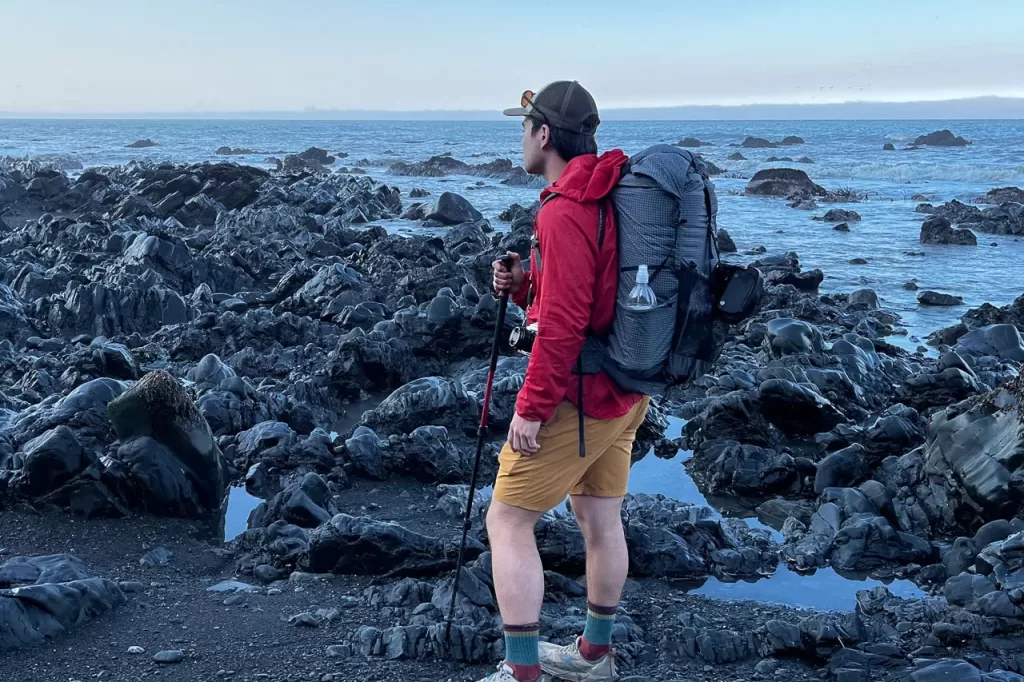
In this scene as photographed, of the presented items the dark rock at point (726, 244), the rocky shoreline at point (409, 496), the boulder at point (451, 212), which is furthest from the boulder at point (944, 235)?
the boulder at point (451, 212)

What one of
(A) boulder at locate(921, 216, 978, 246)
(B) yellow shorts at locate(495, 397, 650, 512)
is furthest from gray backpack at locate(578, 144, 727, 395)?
(A) boulder at locate(921, 216, 978, 246)

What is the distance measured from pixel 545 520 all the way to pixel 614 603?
1244 millimetres

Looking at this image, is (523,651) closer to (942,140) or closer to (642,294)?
(642,294)

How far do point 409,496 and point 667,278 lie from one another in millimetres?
3332

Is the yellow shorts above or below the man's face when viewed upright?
below

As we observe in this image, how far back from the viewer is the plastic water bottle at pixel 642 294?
296cm

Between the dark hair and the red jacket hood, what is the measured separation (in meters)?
0.10

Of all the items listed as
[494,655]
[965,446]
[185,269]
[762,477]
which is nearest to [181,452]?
[494,655]

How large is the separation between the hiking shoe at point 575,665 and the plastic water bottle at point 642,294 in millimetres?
1427

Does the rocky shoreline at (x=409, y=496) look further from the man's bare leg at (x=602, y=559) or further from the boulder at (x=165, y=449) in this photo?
the man's bare leg at (x=602, y=559)

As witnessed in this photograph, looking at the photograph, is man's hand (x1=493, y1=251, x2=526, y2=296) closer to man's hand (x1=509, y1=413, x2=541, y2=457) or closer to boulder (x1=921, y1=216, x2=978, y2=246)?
man's hand (x1=509, y1=413, x2=541, y2=457)

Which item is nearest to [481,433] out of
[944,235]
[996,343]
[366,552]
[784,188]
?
[366,552]

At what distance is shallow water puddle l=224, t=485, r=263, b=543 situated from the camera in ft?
17.4

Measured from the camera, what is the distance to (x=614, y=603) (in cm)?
354
